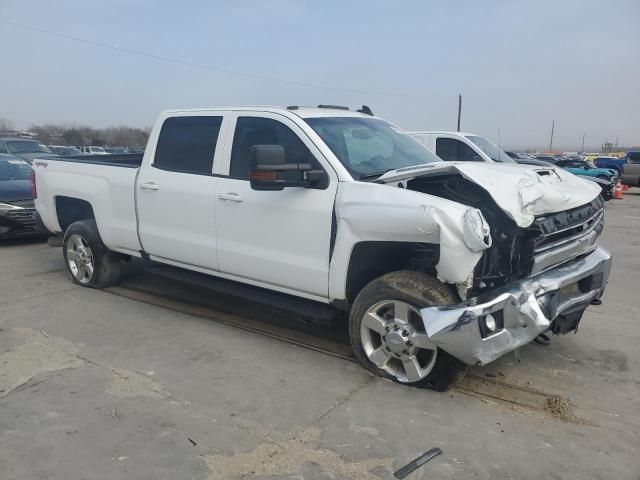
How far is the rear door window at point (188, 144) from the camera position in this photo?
4926 millimetres

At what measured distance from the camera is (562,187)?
13.0 feet

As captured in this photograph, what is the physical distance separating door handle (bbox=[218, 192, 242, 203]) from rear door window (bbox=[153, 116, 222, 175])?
0.32 metres

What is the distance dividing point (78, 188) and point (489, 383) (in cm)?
473

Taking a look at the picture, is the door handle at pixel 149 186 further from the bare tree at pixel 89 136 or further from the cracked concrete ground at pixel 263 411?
the bare tree at pixel 89 136

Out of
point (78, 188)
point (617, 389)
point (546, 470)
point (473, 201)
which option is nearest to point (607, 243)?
point (617, 389)

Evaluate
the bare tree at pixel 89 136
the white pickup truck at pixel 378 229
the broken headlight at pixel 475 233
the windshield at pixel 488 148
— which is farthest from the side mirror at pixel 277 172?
the bare tree at pixel 89 136

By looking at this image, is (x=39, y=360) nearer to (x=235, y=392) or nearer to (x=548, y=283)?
(x=235, y=392)

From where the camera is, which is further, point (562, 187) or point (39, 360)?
point (39, 360)

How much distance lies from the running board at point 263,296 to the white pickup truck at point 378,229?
0.28 feet

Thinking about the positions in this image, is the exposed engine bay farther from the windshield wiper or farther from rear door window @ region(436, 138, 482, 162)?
rear door window @ region(436, 138, 482, 162)

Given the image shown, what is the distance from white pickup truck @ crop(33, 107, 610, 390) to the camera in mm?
3445

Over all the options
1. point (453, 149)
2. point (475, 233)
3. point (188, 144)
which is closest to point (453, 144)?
point (453, 149)

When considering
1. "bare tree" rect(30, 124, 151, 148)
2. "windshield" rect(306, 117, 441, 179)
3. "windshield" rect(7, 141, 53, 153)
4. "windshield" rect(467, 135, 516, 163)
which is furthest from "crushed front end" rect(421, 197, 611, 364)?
"bare tree" rect(30, 124, 151, 148)

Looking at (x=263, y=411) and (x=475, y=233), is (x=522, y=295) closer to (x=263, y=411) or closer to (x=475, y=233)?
(x=475, y=233)
